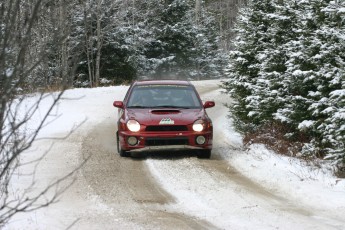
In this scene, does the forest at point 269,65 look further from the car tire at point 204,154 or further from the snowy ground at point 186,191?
the car tire at point 204,154

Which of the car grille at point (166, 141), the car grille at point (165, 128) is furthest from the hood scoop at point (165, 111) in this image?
the car grille at point (166, 141)

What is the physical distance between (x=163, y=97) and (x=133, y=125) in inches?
57.7

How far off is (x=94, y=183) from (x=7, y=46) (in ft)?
19.0

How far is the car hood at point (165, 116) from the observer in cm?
1071

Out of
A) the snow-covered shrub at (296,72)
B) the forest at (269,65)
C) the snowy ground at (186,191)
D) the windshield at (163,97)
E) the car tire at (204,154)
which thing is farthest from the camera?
the windshield at (163,97)

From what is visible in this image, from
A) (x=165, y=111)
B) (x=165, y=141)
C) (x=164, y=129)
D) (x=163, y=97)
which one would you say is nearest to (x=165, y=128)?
(x=164, y=129)

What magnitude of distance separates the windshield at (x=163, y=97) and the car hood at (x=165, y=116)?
0.40 metres

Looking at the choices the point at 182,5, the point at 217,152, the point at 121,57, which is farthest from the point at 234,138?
the point at 182,5

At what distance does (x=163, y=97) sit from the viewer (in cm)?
1191

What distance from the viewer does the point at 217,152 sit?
1212 centimetres

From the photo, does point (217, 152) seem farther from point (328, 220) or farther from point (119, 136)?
point (328, 220)

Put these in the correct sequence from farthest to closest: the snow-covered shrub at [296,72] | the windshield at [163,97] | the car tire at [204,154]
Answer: the windshield at [163,97] < the car tire at [204,154] < the snow-covered shrub at [296,72]

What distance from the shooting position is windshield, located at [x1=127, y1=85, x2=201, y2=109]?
11.7m

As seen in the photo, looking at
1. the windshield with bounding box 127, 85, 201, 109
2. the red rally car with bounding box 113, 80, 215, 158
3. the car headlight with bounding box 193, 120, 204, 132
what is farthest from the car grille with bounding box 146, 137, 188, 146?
the windshield with bounding box 127, 85, 201, 109
